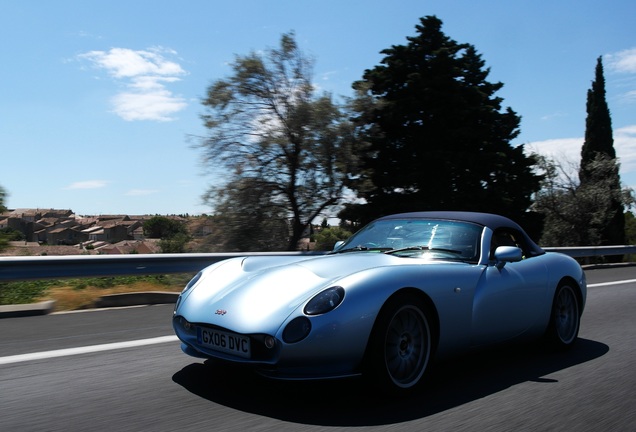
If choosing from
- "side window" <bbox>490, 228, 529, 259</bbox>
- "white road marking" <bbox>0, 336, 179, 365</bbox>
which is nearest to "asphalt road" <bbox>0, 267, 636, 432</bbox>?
"white road marking" <bbox>0, 336, 179, 365</bbox>

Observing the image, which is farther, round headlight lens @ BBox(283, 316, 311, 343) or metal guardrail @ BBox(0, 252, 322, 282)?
metal guardrail @ BBox(0, 252, 322, 282)

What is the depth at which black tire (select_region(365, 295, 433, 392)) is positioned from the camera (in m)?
3.72

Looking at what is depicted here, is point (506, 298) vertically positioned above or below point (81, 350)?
above

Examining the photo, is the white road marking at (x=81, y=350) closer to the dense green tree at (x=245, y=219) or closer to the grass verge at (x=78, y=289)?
the grass verge at (x=78, y=289)

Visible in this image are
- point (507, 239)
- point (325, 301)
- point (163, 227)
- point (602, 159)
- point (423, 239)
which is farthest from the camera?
point (602, 159)

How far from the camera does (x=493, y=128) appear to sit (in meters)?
30.7

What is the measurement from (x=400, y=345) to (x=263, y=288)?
0.98 metres

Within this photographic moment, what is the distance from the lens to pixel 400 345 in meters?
3.96

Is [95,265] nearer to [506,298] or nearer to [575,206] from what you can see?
[506,298]

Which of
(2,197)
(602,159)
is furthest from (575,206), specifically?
(2,197)

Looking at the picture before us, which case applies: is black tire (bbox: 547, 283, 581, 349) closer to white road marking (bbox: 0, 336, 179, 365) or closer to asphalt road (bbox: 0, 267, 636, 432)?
asphalt road (bbox: 0, 267, 636, 432)

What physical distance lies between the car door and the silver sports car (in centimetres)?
1

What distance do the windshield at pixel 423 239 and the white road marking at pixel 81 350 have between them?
1893mm

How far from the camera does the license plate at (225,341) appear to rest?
11.9 feet
